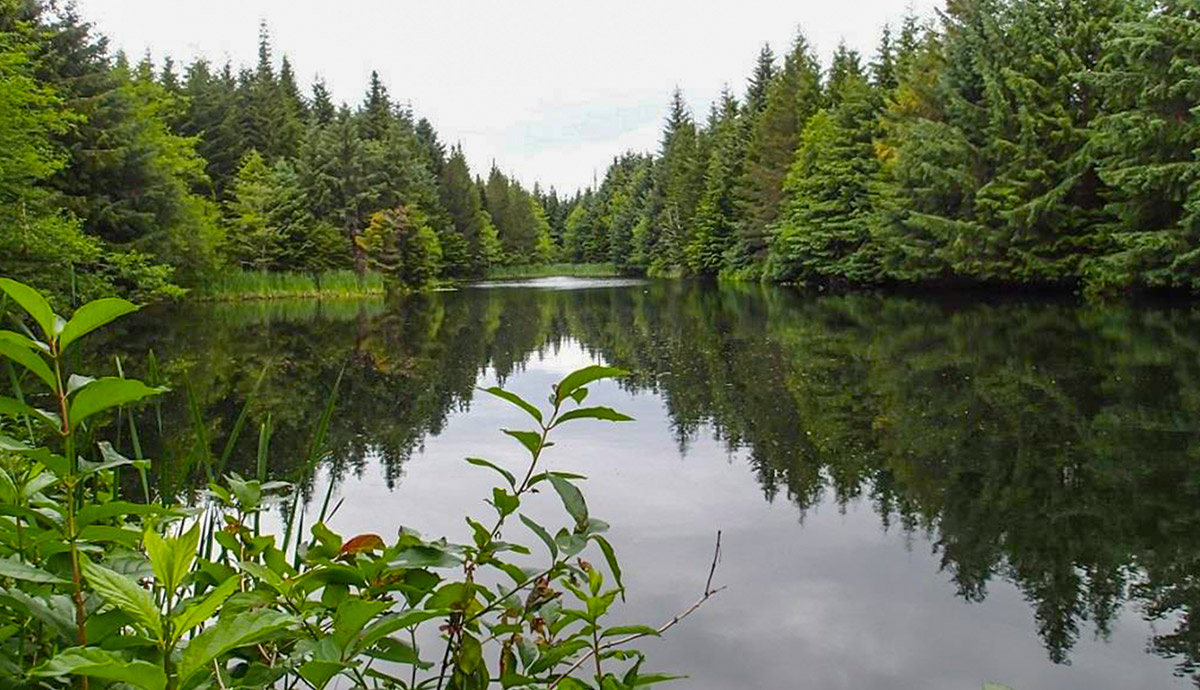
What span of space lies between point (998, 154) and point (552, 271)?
44907mm

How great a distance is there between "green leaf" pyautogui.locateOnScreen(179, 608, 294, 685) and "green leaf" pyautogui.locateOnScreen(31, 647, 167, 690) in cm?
2

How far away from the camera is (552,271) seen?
201ft

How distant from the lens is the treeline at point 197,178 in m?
11.8

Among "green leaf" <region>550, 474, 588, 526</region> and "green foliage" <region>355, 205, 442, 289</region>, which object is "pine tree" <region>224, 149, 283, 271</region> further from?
"green leaf" <region>550, 474, 588, 526</region>

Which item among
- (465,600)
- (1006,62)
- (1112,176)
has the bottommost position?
(465,600)

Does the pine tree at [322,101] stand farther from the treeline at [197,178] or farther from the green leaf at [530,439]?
the green leaf at [530,439]

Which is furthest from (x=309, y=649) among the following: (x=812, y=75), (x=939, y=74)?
(x=812, y=75)

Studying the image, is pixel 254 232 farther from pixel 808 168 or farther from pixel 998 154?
pixel 998 154

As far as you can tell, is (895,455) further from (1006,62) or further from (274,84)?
(274,84)

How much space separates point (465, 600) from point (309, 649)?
265mm

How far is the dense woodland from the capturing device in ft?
45.8

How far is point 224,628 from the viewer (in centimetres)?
68

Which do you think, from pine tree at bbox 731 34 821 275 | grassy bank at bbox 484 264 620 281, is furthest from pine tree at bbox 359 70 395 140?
pine tree at bbox 731 34 821 275

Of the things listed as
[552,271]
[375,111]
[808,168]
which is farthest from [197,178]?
[552,271]
